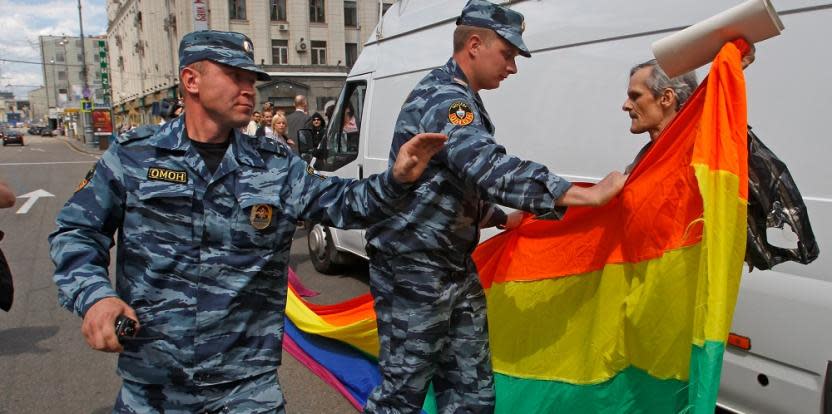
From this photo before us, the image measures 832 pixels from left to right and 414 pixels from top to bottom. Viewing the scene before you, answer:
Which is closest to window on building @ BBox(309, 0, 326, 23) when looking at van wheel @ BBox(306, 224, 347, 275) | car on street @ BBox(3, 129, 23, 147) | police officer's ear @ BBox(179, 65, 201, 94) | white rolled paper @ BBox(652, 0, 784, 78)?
car on street @ BBox(3, 129, 23, 147)

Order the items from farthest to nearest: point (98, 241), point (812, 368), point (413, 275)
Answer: point (812, 368)
point (413, 275)
point (98, 241)

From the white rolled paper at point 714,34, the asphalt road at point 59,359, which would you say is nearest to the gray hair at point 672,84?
the white rolled paper at point 714,34

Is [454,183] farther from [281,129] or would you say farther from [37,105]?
[37,105]

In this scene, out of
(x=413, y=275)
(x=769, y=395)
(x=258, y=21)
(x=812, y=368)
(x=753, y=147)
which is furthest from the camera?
(x=258, y=21)

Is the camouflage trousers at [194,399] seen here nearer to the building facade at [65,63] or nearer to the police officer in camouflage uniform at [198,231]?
the police officer in camouflage uniform at [198,231]

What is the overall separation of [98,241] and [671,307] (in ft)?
6.37

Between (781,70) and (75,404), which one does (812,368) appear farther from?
(75,404)

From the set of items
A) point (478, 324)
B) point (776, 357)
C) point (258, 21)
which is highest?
point (258, 21)

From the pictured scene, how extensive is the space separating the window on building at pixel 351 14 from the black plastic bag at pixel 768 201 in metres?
38.8

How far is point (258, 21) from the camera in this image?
36.9 m

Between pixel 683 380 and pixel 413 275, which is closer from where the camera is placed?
pixel 683 380

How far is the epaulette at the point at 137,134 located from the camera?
2066 mm

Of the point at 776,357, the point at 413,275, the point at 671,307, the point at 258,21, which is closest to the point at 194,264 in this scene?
the point at 413,275

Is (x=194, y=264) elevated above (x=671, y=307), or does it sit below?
above
